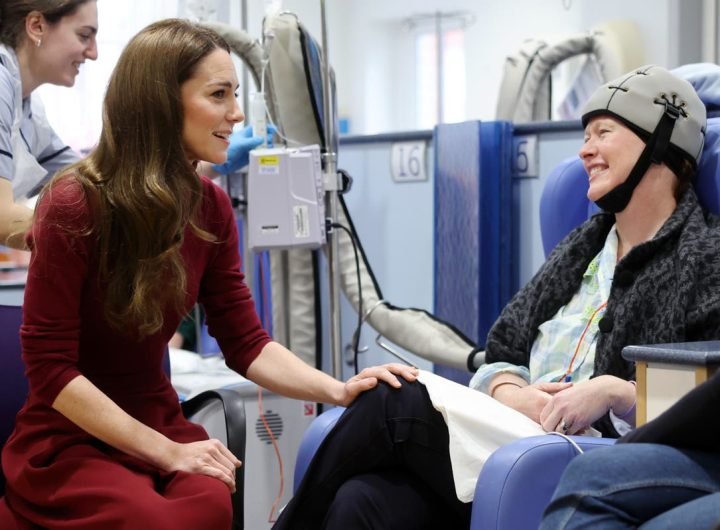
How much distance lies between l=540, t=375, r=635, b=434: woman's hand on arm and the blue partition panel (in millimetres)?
1283

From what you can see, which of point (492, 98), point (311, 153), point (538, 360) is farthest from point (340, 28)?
point (538, 360)

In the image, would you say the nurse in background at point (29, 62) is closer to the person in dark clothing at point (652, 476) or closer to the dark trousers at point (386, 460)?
the dark trousers at point (386, 460)

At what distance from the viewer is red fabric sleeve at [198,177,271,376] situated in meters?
1.76

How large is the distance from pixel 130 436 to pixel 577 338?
→ 86cm

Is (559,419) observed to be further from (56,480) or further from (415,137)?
(415,137)

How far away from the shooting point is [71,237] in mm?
1509

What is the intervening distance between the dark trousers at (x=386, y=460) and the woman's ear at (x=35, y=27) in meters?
1.08

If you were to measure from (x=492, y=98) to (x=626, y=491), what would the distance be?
608 centimetres

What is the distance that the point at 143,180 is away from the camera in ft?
5.08

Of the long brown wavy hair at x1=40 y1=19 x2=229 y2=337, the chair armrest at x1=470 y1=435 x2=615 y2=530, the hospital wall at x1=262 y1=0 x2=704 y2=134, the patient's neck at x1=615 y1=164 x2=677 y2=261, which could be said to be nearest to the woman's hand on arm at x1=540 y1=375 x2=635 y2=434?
the chair armrest at x1=470 y1=435 x2=615 y2=530

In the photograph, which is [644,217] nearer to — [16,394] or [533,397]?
[533,397]

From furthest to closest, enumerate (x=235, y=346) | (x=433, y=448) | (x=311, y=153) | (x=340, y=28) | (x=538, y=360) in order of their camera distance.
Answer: (x=340, y=28) → (x=311, y=153) → (x=538, y=360) → (x=235, y=346) → (x=433, y=448)

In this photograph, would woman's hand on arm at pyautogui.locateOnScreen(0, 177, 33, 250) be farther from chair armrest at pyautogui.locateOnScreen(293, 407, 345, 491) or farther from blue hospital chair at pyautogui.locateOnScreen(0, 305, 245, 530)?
chair armrest at pyautogui.locateOnScreen(293, 407, 345, 491)

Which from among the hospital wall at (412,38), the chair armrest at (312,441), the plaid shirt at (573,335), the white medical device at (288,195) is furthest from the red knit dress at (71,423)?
the hospital wall at (412,38)
